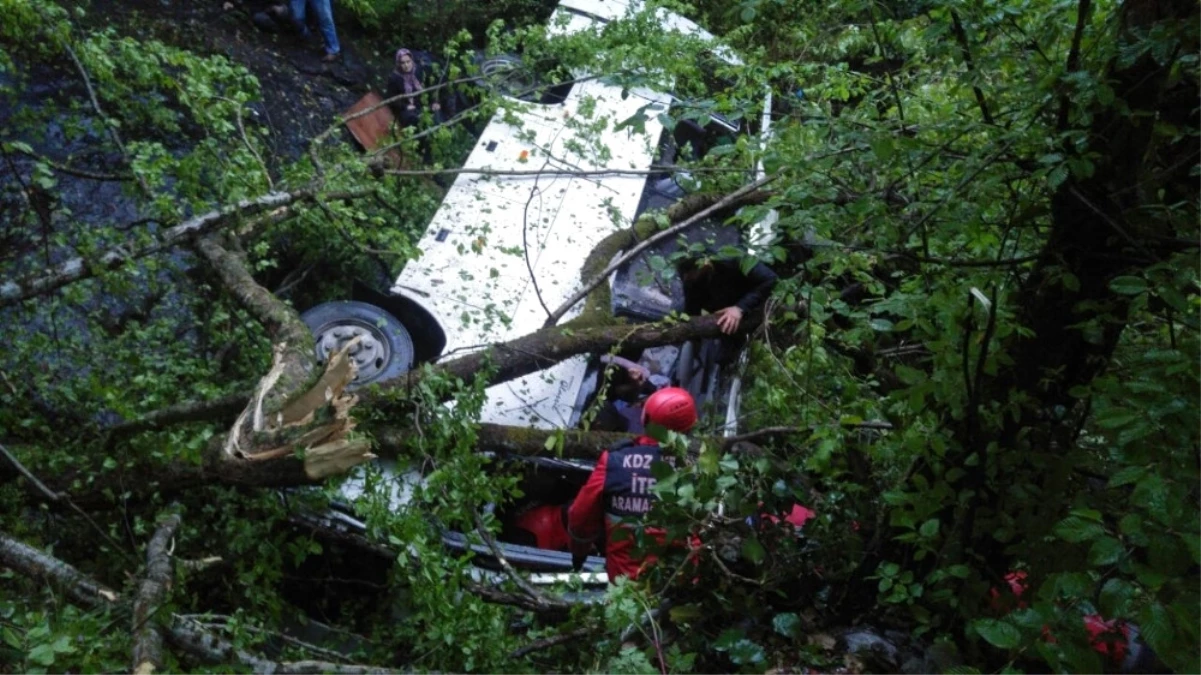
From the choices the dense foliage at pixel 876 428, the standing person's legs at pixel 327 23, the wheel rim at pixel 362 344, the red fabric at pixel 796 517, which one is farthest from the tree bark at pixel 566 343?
the standing person's legs at pixel 327 23

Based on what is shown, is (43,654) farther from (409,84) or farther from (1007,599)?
(409,84)

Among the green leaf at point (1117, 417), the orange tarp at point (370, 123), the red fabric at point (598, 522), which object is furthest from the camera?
the orange tarp at point (370, 123)

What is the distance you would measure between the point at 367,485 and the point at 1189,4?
10.1 ft

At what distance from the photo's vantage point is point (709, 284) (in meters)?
6.14

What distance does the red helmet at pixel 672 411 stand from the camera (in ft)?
12.7

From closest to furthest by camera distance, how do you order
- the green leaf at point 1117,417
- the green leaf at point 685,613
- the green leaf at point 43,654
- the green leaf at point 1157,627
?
the green leaf at point 1157,627 → the green leaf at point 1117,417 → the green leaf at point 43,654 → the green leaf at point 685,613

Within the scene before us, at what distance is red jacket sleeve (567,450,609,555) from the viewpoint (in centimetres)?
396

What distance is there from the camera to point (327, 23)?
9664 millimetres

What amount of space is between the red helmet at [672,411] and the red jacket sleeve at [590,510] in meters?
0.27

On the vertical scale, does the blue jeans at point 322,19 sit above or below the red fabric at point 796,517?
above

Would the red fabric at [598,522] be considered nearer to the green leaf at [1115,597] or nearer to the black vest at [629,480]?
the black vest at [629,480]

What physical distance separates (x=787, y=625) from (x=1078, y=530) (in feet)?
3.42

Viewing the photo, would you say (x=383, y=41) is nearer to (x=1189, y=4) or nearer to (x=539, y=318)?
(x=539, y=318)

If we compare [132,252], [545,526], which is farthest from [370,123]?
[545,526]
